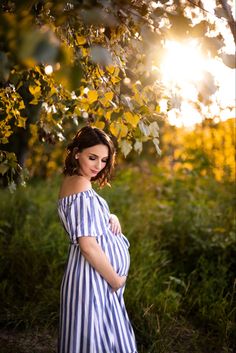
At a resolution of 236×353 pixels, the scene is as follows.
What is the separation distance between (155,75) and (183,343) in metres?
2.00

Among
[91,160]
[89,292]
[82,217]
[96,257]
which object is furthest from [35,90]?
[89,292]

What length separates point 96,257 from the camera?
85.9 inches

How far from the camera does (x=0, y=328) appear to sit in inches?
132

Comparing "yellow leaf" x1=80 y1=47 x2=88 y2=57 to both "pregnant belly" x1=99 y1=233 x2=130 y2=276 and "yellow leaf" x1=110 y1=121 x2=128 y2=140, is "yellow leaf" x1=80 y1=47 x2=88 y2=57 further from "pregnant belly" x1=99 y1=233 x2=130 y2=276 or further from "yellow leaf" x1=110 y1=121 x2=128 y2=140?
"pregnant belly" x1=99 y1=233 x2=130 y2=276

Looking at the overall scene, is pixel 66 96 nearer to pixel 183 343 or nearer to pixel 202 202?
pixel 183 343

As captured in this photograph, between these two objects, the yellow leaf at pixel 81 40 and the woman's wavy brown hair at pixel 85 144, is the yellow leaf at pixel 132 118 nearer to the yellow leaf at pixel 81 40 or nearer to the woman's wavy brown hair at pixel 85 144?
the woman's wavy brown hair at pixel 85 144

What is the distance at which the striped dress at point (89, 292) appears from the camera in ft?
7.30

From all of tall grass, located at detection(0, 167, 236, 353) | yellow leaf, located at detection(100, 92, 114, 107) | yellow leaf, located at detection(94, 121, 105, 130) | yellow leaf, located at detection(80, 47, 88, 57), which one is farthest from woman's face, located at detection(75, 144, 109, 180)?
tall grass, located at detection(0, 167, 236, 353)

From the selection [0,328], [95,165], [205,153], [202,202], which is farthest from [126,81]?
[205,153]

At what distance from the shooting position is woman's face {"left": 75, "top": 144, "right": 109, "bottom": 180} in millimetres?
2334

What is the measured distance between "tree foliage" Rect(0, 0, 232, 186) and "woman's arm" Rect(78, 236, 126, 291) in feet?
1.74

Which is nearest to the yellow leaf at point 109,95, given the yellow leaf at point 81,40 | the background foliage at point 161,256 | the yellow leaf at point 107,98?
the yellow leaf at point 107,98

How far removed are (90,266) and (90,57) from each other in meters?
0.98

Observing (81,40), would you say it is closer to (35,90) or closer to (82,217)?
(35,90)
